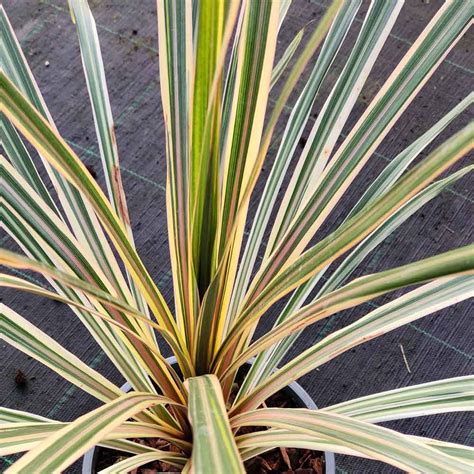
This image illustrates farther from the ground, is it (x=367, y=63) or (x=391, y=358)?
(x=367, y=63)

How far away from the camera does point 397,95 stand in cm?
76

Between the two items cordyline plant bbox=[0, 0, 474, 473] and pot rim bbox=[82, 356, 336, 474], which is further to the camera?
pot rim bbox=[82, 356, 336, 474]

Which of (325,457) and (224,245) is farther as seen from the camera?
(325,457)

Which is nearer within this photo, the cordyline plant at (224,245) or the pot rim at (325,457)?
the cordyline plant at (224,245)

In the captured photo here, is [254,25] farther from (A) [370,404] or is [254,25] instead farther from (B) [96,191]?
(A) [370,404]

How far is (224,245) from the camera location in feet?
2.48

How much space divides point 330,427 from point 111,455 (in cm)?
52

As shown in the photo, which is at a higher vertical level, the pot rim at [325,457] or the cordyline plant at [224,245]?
the cordyline plant at [224,245]

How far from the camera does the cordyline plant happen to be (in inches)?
21.1

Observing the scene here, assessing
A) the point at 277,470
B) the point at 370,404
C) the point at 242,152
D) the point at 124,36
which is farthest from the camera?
the point at 124,36

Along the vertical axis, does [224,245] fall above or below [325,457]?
above

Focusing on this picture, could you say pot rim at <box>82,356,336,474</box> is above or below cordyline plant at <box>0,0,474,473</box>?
below

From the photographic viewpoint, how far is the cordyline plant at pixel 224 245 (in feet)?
1.76

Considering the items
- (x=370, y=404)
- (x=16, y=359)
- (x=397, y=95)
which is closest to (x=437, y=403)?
(x=370, y=404)
